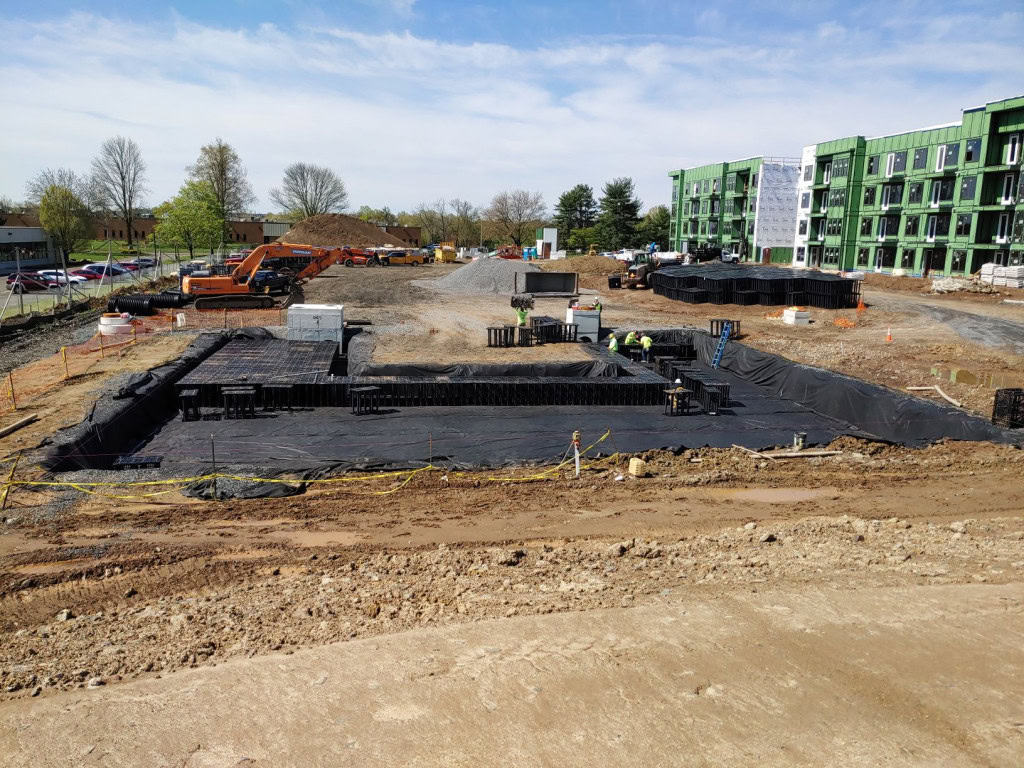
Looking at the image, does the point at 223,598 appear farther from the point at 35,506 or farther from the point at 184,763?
the point at 35,506

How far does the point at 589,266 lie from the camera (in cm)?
6034

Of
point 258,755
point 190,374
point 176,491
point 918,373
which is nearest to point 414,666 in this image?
point 258,755

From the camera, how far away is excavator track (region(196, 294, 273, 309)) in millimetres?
36000

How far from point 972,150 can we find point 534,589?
171 feet

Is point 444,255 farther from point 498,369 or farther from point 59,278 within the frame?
point 498,369

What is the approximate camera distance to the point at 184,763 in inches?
228

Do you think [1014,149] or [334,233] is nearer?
[1014,149]

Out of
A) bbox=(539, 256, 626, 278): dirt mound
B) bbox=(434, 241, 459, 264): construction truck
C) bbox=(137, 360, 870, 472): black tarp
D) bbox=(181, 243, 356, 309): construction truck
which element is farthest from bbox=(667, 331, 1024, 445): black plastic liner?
bbox=(434, 241, 459, 264): construction truck

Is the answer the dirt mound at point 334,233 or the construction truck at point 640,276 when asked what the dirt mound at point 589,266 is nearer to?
the construction truck at point 640,276

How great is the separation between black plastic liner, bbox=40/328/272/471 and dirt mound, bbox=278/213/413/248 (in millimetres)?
64462

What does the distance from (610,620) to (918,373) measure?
1892cm

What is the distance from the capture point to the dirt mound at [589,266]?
193 feet

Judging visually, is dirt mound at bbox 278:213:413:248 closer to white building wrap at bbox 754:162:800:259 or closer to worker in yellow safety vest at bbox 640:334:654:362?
white building wrap at bbox 754:162:800:259

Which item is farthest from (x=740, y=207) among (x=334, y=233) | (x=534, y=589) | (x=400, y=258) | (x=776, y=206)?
(x=534, y=589)
